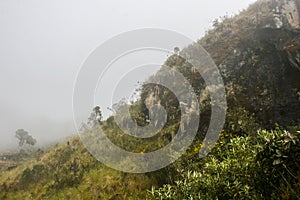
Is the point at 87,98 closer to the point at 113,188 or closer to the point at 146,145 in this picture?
the point at 113,188

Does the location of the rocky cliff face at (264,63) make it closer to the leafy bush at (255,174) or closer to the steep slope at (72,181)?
Answer: the steep slope at (72,181)

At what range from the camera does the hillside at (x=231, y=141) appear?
6367 millimetres

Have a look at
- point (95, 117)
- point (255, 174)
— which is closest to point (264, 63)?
point (255, 174)

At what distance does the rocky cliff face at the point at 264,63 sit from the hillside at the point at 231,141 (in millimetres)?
55

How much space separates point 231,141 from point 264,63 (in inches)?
465

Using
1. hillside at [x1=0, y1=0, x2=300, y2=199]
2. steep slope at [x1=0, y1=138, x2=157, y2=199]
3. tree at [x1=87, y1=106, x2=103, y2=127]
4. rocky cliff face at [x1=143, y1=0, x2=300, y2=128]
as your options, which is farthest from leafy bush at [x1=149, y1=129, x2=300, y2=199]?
tree at [x1=87, y1=106, x2=103, y2=127]

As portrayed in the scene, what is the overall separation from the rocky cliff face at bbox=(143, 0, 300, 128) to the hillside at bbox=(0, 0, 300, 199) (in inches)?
2.1

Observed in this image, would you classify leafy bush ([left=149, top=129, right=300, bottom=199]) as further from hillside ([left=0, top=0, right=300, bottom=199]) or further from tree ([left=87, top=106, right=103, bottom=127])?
tree ([left=87, top=106, right=103, bottom=127])

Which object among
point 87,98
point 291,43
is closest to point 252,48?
point 291,43

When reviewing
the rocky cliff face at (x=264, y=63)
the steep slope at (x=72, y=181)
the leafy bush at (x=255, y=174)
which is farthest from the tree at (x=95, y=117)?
the leafy bush at (x=255, y=174)

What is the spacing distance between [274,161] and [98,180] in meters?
10.7

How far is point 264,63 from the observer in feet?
58.3

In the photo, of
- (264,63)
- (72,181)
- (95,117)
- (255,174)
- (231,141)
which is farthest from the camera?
(95,117)

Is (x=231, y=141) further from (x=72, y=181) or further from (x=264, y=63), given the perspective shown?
(x=264, y=63)
